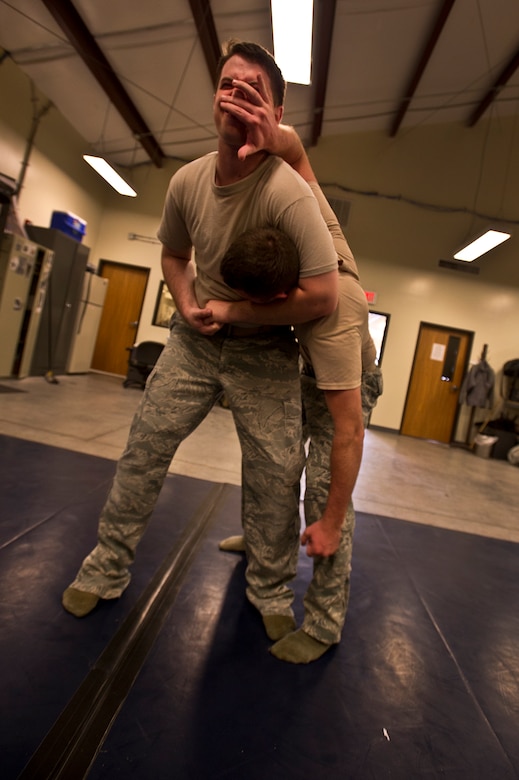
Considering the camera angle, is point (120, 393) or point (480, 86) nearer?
point (120, 393)

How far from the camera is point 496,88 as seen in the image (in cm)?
622

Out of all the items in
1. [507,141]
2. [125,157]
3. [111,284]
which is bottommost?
[111,284]

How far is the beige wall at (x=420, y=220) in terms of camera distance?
7488mm

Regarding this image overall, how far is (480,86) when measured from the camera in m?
6.48

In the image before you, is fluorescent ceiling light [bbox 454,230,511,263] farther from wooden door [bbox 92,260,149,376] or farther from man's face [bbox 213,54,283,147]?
man's face [bbox 213,54,283,147]

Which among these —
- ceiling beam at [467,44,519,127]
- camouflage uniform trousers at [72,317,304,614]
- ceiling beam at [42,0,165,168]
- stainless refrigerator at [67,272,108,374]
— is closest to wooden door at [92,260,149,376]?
stainless refrigerator at [67,272,108,374]

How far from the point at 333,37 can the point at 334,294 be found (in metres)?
5.65

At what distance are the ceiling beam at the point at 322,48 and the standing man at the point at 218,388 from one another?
4.92m

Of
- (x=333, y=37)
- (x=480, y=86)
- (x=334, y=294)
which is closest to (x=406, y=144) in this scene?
(x=480, y=86)

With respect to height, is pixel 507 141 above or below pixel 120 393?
above

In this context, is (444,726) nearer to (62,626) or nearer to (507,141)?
(62,626)

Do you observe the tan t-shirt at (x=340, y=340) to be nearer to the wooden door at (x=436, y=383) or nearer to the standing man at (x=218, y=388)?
the standing man at (x=218, y=388)

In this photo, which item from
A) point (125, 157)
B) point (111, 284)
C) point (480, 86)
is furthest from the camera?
point (111, 284)

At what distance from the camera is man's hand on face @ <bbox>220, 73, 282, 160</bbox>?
0.97 m
